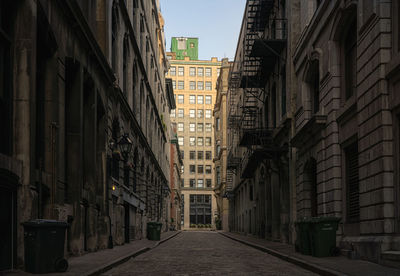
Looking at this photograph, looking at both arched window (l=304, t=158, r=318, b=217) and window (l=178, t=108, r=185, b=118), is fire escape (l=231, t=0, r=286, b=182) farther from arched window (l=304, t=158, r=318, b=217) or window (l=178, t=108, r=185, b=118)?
window (l=178, t=108, r=185, b=118)

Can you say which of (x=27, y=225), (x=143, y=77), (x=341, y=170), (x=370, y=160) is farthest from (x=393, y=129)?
(x=143, y=77)

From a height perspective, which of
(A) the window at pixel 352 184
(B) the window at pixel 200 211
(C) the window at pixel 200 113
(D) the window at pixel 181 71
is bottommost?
(B) the window at pixel 200 211

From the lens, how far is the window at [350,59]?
17.3 metres

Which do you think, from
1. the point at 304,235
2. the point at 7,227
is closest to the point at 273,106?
the point at 304,235

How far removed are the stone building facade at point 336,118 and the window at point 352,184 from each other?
3cm

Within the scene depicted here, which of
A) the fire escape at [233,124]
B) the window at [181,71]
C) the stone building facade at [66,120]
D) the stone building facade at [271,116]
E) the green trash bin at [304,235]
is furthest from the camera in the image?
the window at [181,71]

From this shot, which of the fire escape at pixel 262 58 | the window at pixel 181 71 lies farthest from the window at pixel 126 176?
the window at pixel 181 71

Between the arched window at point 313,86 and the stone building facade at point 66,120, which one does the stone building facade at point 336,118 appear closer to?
the arched window at point 313,86

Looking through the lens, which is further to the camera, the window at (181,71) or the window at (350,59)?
the window at (181,71)

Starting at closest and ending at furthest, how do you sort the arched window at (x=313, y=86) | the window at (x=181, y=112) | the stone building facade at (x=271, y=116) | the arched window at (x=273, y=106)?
the arched window at (x=313, y=86), the stone building facade at (x=271, y=116), the arched window at (x=273, y=106), the window at (x=181, y=112)

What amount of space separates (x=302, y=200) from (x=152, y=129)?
26.8 m

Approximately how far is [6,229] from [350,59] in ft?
38.2

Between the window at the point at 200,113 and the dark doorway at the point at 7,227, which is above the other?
the window at the point at 200,113

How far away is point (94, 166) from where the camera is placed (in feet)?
65.4
